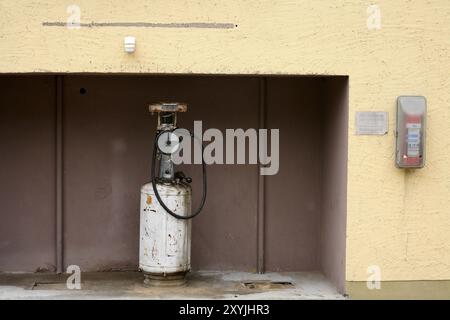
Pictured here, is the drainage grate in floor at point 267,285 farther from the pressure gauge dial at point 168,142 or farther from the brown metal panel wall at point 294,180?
the pressure gauge dial at point 168,142

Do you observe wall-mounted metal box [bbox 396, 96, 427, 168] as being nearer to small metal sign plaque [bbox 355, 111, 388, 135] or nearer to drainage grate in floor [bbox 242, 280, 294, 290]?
small metal sign plaque [bbox 355, 111, 388, 135]

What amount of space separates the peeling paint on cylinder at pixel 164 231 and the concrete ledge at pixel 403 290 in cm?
157

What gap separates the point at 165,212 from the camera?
7457 millimetres

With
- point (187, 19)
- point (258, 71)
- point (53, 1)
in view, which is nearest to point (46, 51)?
point (53, 1)

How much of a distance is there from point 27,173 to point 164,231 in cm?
169

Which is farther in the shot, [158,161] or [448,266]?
[158,161]

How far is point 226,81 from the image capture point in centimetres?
834

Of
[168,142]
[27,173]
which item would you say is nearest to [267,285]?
[168,142]

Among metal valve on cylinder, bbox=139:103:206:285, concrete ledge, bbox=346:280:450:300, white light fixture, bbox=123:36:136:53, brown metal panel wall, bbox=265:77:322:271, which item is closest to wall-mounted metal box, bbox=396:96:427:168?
concrete ledge, bbox=346:280:450:300

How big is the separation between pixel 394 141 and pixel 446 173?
562 mm

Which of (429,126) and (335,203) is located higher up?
(429,126)

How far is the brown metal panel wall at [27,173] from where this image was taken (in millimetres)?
8188

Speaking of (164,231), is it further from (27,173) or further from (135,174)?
(27,173)

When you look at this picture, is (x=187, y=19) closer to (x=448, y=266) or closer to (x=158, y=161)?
(x=158, y=161)
